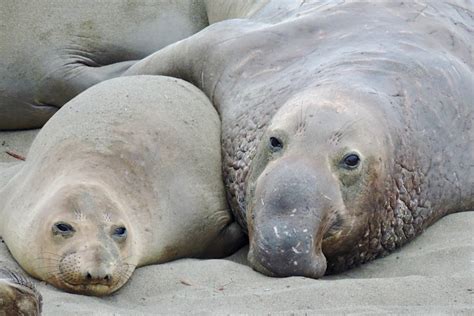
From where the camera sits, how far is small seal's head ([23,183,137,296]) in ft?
17.1

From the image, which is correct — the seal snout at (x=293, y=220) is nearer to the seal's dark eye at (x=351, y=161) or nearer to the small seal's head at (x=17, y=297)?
the seal's dark eye at (x=351, y=161)

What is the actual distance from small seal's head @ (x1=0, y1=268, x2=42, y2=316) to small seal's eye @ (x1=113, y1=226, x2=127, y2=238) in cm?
124

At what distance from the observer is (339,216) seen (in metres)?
5.50

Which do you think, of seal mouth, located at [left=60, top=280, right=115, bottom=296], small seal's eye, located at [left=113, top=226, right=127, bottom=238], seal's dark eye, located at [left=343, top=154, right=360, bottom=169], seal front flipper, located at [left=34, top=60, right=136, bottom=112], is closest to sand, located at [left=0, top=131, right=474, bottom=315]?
seal mouth, located at [left=60, top=280, right=115, bottom=296]

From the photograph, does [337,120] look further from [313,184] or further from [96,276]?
[96,276]

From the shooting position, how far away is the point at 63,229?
5324mm

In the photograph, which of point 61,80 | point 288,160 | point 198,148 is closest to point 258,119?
point 198,148

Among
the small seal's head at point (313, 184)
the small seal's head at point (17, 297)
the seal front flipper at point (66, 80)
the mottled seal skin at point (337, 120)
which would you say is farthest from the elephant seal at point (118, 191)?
the seal front flipper at point (66, 80)

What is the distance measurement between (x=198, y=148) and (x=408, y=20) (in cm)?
119

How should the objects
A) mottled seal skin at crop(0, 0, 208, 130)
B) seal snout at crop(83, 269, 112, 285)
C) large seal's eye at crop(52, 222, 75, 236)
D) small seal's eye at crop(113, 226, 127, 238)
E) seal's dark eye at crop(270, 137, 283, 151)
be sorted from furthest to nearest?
mottled seal skin at crop(0, 0, 208, 130), seal's dark eye at crop(270, 137, 283, 151), small seal's eye at crop(113, 226, 127, 238), large seal's eye at crop(52, 222, 75, 236), seal snout at crop(83, 269, 112, 285)

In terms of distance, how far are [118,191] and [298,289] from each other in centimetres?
91

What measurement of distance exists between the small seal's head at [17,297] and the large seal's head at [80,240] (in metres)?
1.02

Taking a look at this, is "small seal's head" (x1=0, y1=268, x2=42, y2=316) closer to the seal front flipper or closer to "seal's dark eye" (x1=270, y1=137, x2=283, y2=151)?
"seal's dark eye" (x1=270, y1=137, x2=283, y2=151)

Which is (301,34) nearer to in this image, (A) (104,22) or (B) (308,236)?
(B) (308,236)
